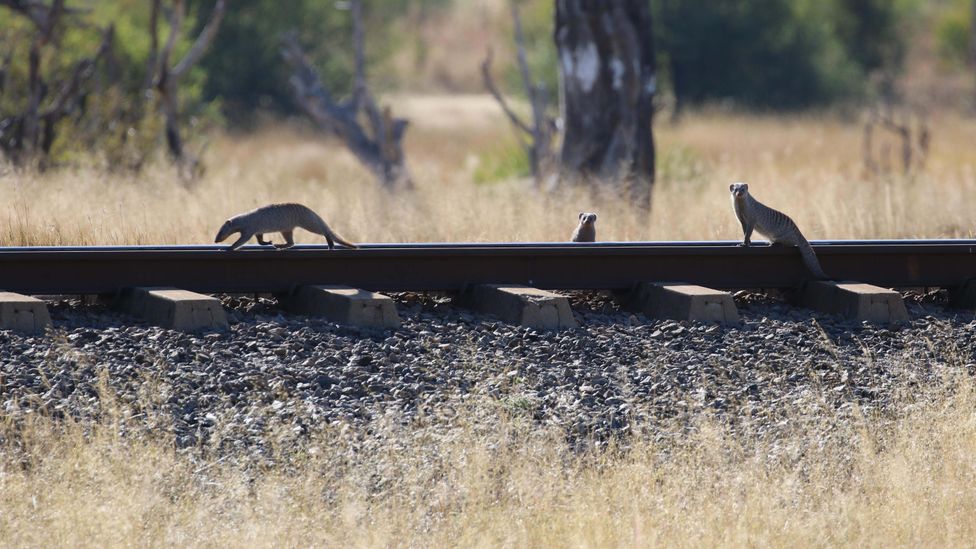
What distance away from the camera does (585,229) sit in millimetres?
8805

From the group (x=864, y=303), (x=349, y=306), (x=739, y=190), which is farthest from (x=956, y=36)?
(x=349, y=306)

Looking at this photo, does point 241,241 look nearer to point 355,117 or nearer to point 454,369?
point 454,369

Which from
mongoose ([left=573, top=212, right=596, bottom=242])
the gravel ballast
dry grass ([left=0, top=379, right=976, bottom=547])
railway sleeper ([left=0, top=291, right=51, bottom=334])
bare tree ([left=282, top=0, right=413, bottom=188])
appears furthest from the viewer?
bare tree ([left=282, top=0, right=413, bottom=188])

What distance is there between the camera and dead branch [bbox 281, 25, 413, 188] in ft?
55.5

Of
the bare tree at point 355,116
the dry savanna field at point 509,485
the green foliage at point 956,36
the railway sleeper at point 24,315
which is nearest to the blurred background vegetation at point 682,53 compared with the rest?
the green foliage at point 956,36

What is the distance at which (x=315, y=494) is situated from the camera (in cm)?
448

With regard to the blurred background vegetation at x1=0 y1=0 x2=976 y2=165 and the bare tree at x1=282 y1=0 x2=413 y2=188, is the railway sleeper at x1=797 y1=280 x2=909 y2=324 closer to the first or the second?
the bare tree at x1=282 y1=0 x2=413 y2=188

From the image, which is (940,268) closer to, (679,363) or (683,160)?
(679,363)

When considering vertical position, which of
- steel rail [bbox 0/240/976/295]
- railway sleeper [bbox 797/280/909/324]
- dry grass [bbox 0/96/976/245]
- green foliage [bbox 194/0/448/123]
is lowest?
railway sleeper [bbox 797/280/909/324]

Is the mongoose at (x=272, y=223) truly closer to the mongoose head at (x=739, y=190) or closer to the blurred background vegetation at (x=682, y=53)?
the mongoose head at (x=739, y=190)

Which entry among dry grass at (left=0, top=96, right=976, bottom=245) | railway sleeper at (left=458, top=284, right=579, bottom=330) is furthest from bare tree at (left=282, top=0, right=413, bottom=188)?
railway sleeper at (left=458, top=284, right=579, bottom=330)

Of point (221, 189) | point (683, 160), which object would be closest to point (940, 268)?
point (221, 189)

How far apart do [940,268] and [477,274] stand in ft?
9.65

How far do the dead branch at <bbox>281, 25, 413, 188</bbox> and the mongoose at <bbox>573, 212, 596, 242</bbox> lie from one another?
25.9 ft
